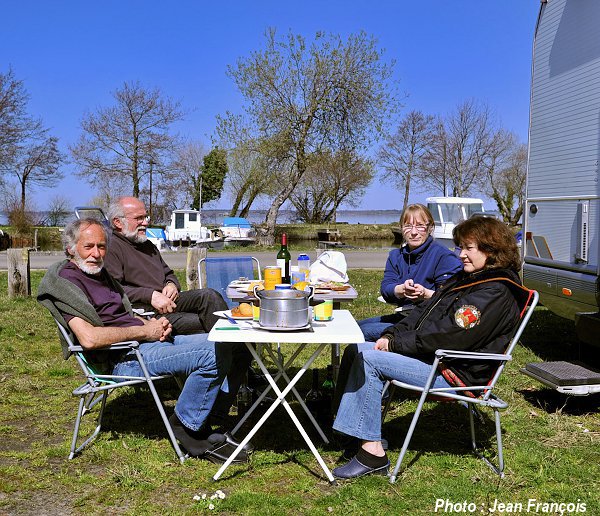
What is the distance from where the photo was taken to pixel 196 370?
3490 mm

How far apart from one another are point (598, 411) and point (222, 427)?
8.50ft

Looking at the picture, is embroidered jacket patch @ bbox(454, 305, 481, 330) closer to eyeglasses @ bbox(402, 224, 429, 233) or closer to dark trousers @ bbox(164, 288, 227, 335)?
eyeglasses @ bbox(402, 224, 429, 233)

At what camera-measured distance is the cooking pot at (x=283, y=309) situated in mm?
3133

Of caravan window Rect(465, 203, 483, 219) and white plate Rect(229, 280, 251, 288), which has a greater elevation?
caravan window Rect(465, 203, 483, 219)

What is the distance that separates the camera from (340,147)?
26.2 meters

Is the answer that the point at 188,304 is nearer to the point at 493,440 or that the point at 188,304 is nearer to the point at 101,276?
the point at 101,276

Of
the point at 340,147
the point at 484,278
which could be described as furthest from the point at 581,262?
the point at 340,147

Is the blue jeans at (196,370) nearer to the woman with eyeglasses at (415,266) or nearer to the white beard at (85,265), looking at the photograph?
the white beard at (85,265)

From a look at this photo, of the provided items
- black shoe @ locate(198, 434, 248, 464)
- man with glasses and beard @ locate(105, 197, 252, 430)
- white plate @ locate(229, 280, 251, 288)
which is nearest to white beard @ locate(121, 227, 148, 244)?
man with glasses and beard @ locate(105, 197, 252, 430)

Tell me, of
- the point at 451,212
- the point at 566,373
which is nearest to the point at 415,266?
the point at 566,373

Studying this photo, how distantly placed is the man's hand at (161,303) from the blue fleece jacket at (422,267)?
1.50 metres

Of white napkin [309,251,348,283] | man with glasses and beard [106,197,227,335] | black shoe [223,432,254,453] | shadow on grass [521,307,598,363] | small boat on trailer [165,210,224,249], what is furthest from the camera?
small boat on trailer [165,210,224,249]

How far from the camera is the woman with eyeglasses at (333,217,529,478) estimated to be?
3299 millimetres

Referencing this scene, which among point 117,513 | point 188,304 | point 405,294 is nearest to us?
point 117,513
